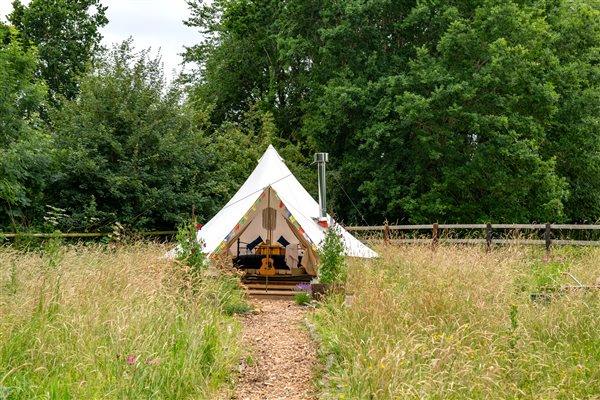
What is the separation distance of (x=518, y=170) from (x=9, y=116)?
468 inches

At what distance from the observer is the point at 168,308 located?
5605 millimetres

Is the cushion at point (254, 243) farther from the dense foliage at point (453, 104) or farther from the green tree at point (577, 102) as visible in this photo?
the green tree at point (577, 102)

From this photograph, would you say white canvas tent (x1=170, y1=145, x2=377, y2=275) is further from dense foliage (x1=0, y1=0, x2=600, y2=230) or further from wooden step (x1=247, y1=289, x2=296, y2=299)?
dense foliage (x1=0, y1=0, x2=600, y2=230)

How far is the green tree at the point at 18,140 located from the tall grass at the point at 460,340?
675cm

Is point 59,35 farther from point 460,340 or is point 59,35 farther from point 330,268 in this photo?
point 460,340

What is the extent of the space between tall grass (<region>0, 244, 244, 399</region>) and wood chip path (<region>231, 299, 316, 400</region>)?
0.19m

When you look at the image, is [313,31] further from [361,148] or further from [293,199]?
[293,199]

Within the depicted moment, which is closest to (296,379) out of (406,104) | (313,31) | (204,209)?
(204,209)

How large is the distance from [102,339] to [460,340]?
2447 mm

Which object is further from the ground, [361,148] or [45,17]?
[45,17]

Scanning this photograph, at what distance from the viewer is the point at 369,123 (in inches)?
715

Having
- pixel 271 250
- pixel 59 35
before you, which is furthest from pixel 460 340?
pixel 59 35

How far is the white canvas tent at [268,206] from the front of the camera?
1055 centimetres

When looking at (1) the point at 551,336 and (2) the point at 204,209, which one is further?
(2) the point at 204,209
